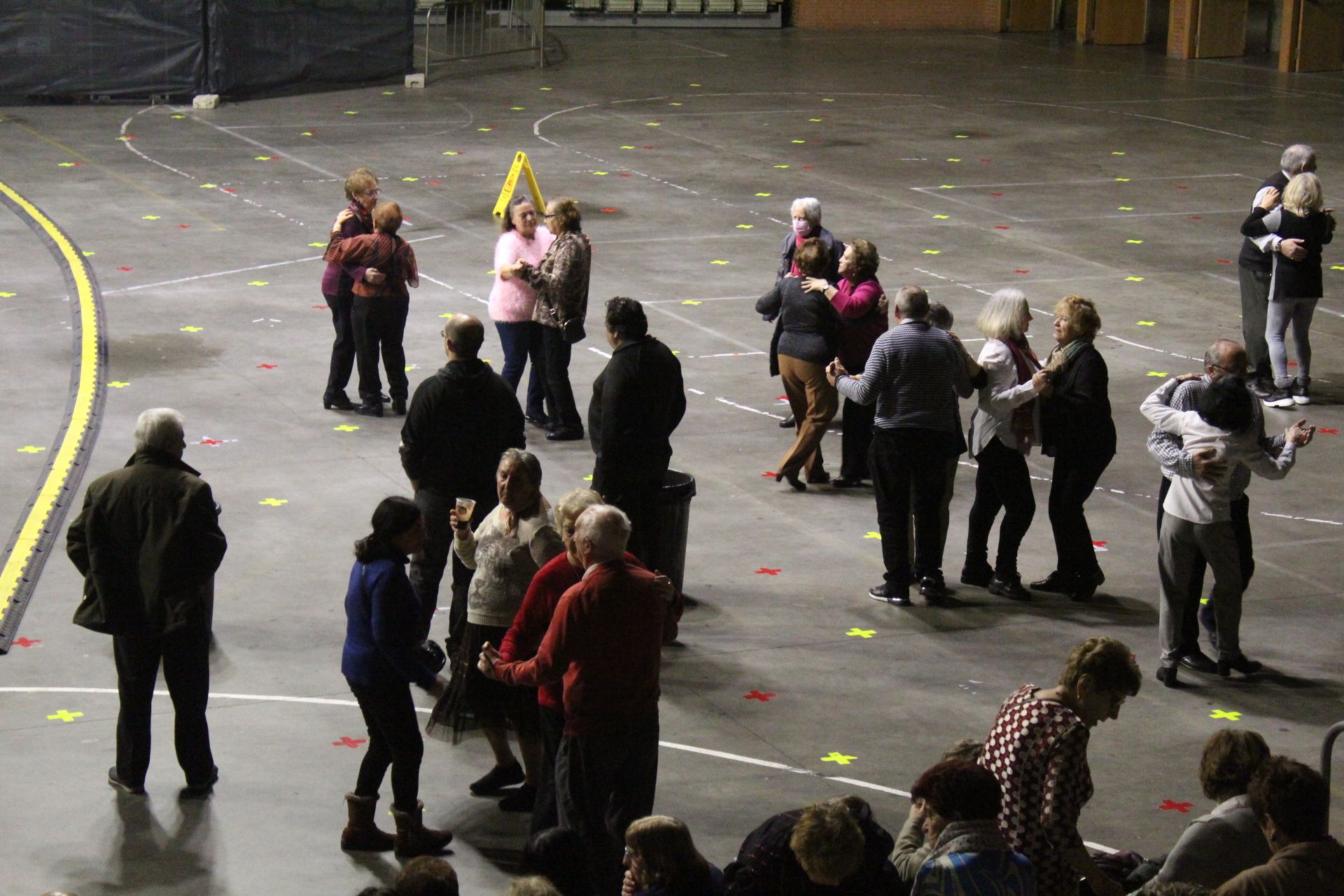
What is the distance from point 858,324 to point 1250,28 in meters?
32.0

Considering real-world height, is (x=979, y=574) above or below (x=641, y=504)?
below

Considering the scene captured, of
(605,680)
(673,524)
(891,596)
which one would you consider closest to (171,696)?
(605,680)

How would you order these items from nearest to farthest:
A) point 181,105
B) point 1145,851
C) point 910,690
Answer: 1. point 1145,851
2. point 910,690
3. point 181,105

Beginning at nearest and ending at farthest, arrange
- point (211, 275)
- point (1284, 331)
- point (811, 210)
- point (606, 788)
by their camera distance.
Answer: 1. point (606, 788)
2. point (811, 210)
3. point (1284, 331)
4. point (211, 275)

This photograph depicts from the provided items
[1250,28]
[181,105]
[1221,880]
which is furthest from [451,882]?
[1250,28]

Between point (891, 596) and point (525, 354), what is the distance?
405 centimetres

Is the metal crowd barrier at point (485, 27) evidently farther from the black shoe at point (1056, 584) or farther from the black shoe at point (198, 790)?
the black shoe at point (198, 790)

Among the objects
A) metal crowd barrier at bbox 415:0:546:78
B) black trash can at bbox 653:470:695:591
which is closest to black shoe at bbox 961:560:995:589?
black trash can at bbox 653:470:695:591

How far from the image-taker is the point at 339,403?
13328 mm

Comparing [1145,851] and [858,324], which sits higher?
[858,324]

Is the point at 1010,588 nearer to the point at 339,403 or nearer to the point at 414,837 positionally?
the point at 414,837

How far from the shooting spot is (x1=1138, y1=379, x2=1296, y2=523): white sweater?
888 centimetres

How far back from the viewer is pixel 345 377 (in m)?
13.3

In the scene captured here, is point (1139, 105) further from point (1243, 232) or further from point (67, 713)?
A: point (67, 713)
